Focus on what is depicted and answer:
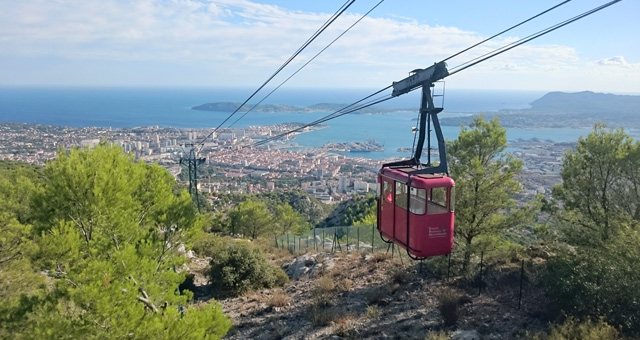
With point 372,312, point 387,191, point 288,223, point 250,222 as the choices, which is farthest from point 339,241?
point 288,223

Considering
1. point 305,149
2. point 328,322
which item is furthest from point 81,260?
point 305,149

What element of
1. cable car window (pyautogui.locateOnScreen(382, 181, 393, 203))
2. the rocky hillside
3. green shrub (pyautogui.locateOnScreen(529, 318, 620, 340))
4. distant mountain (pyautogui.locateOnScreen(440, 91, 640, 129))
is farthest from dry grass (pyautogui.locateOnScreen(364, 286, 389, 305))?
distant mountain (pyautogui.locateOnScreen(440, 91, 640, 129))

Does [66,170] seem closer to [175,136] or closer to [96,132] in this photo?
[175,136]

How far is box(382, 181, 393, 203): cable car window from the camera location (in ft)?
30.7

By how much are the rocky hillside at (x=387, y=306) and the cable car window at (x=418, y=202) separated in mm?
2779

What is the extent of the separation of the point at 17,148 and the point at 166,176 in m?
101

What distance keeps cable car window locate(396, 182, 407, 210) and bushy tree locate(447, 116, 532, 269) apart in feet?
13.4

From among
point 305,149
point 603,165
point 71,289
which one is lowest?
point 305,149

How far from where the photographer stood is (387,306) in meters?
11.9

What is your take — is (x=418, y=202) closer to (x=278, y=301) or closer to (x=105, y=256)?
(x=105, y=256)

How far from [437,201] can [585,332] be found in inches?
145

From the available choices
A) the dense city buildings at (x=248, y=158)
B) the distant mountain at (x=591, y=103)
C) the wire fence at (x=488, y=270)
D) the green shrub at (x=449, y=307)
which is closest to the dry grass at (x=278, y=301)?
the wire fence at (x=488, y=270)

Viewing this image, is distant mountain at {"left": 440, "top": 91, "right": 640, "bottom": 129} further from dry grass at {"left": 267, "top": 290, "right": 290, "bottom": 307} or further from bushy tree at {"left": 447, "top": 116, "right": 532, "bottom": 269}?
dry grass at {"left": 267, "top": 290, "right": 290, "bottom": 307}

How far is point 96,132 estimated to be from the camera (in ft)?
385
